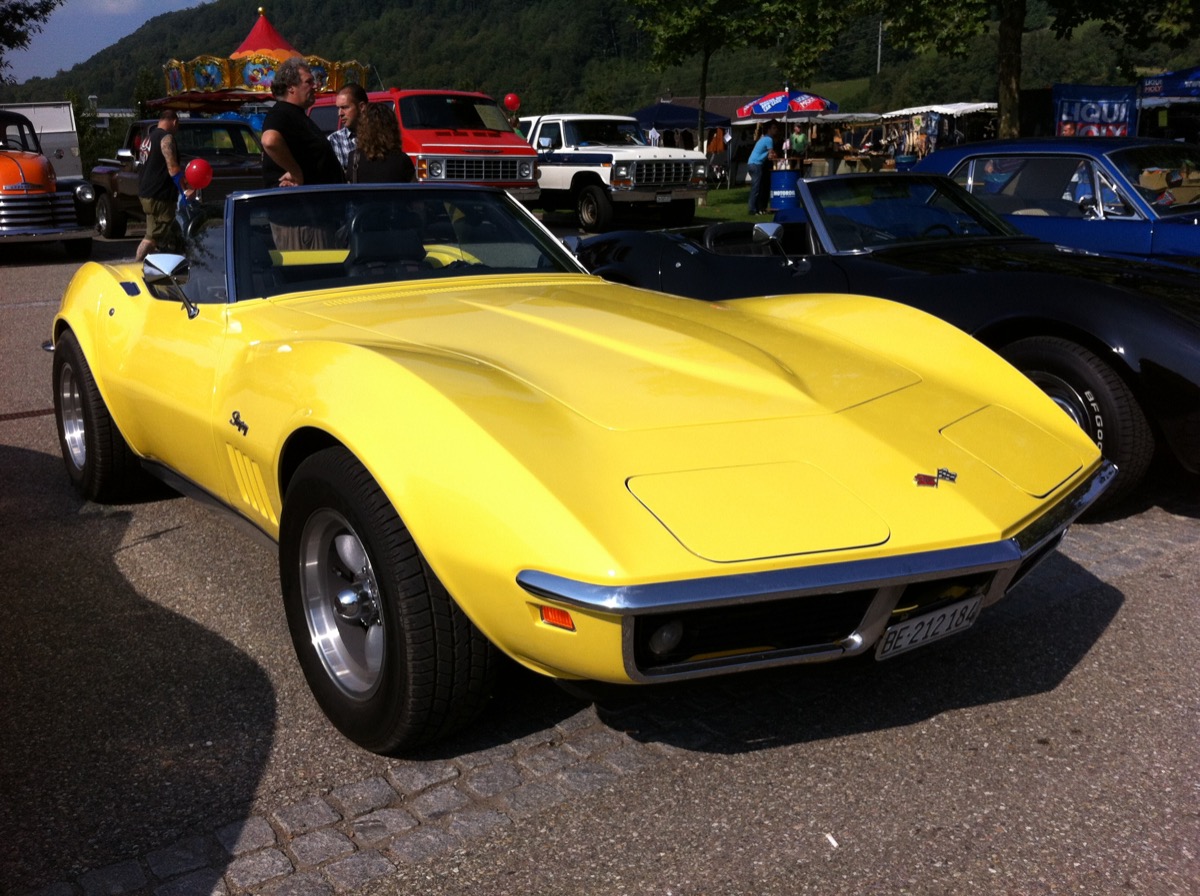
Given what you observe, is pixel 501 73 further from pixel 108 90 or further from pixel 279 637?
pixel 279 637

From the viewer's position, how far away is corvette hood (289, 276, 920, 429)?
2793 mm

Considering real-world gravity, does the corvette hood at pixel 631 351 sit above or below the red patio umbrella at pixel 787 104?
below

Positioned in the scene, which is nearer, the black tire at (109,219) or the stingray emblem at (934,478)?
the stingray emblem at (934,478)

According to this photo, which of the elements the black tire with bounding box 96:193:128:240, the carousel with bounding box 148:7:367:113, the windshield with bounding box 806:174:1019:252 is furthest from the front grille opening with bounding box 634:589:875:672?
the carousel with bounding box 148:7:367:113

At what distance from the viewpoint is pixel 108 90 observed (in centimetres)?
12269

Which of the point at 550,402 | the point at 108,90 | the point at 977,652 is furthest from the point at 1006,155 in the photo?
the point at 108,90

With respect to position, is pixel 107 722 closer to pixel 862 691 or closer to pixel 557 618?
pixel 557 618

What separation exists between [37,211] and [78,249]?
1237 mm

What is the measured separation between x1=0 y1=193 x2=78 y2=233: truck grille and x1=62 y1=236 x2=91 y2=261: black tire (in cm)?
68

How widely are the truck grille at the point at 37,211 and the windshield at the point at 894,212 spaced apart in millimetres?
10994

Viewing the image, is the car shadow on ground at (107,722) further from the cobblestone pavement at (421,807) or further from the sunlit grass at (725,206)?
the sunlit grass at (725,206)

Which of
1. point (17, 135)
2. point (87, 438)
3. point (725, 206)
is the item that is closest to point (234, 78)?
point (17, 135)

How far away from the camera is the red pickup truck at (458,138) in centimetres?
1472

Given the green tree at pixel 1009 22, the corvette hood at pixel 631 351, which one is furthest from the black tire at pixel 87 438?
the green tree at pixel 1009 22
